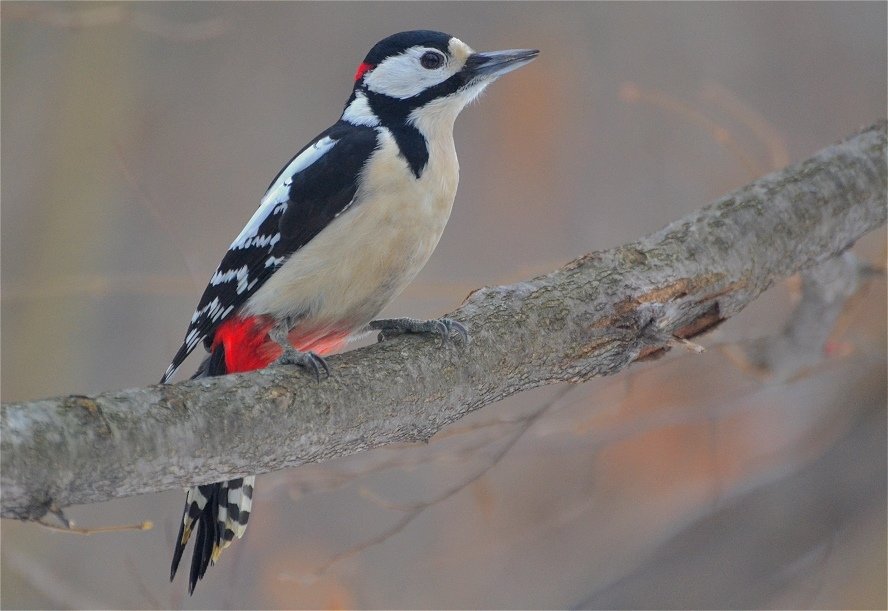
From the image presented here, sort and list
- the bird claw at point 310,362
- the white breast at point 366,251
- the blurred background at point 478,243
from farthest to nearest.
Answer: the blurred background at point 478,243
the white breast at point 366,251
the bird claw at point 310,362

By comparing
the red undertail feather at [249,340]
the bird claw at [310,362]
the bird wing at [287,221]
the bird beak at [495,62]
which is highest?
the bird beak at [495,62]

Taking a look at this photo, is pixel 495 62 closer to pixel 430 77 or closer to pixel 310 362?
pixel 430 77

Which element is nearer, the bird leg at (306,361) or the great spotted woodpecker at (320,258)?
the bird leg at (306,361)

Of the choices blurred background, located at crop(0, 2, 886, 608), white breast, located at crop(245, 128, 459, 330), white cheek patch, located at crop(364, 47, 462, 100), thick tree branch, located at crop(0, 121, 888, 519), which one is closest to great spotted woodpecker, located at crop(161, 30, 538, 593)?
white breast, located at crop(245, 128, 459, 330)

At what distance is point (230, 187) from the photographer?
511cm

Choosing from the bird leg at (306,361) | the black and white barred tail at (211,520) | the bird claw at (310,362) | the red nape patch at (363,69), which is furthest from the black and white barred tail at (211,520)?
the red nape patch at (363,69)

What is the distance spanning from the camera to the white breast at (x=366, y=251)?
103 inches

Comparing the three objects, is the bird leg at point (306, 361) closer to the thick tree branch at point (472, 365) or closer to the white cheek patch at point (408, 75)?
the thick tree branch at point (472, 365)

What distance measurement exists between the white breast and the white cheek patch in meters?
0.30

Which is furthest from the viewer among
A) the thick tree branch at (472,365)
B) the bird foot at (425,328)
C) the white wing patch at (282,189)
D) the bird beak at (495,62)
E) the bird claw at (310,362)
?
the bird beak at (495,62)

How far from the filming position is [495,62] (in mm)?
2898

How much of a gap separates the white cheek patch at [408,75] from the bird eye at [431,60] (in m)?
0.01

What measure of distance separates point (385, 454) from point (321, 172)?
1463 millimetres

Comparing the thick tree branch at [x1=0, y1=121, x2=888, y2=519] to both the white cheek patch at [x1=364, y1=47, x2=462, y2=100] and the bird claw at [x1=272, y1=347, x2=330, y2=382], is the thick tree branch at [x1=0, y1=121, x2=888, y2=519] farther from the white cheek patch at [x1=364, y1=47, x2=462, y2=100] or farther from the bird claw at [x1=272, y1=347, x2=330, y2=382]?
the white cheek patch at [x1=364, y1=47, x2=462, y2=100]
